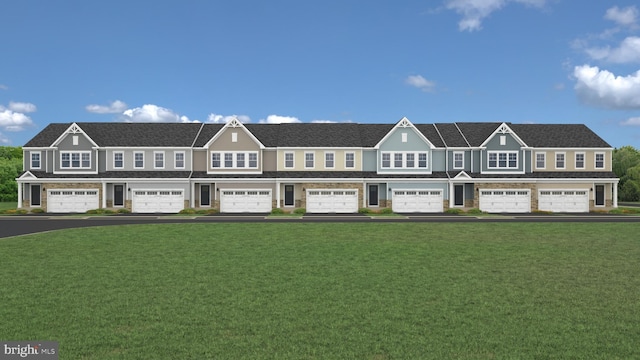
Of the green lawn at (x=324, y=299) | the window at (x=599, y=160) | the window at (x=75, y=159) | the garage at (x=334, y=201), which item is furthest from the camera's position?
the window at (x=599, y=160)

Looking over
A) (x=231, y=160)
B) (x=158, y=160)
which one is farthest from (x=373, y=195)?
(x=158, y=160)

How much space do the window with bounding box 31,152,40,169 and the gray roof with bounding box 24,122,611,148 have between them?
0.98m

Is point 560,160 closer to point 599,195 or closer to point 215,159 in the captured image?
point 599,195

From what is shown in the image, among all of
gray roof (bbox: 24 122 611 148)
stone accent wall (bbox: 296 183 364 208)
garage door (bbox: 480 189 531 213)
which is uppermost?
gray roof (bbox: 24 122 611 148)

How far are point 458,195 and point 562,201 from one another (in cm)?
998

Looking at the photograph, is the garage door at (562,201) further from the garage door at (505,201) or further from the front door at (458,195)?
the front door at (458,195)

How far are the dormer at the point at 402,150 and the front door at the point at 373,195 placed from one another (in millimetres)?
1857

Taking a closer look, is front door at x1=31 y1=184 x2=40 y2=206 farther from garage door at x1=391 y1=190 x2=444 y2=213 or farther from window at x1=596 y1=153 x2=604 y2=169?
window at x1=596 y1=153 x2=604 y2=169

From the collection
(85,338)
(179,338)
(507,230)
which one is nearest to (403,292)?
(179,338)

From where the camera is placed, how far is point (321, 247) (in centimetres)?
1898

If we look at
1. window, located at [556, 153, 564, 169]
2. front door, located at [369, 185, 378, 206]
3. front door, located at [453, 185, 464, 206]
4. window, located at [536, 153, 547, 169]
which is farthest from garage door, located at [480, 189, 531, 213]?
front door, located at [369, 185, 378, 206]

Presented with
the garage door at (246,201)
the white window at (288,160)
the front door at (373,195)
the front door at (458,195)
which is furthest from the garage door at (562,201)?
the garage door at (246,201)

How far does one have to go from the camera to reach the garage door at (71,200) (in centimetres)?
4388

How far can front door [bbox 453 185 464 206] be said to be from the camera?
44.7 m
